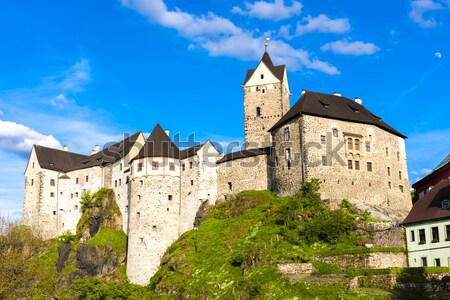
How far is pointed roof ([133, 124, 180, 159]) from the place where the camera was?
66.6m

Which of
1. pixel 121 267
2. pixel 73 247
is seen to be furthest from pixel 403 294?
pixel 73 247

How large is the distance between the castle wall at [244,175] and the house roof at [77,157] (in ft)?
51.9

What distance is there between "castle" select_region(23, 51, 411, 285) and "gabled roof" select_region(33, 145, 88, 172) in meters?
5.73

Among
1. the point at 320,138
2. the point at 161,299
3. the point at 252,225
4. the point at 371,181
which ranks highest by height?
the point at 320,138

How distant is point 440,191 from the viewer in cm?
4200

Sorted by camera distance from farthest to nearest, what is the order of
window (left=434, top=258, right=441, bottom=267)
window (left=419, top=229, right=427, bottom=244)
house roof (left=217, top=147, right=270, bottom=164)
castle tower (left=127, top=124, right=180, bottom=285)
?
house roof (left=217, top=147, right=270, bottom=164)
castle tower (left=127, top=124, right=180, bottom=285)
window (left=419, top=229, right=427, bottom=244)
window (left=434, top=258, right=441, bottom=267)

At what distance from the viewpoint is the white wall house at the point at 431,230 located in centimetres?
3947

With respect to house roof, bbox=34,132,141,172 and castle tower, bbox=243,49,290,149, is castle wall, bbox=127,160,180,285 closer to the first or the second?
house roof, bbox=34,132,141,172

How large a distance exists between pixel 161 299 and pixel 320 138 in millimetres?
22359

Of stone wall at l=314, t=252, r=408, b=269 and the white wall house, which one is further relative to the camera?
stone wall at l=314, t=252, r=408, b=269

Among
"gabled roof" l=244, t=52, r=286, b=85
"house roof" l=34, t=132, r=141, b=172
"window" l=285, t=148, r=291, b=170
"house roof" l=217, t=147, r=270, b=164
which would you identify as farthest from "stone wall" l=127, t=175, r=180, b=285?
"gabled roof" l=244, t=52, r=286, b=85

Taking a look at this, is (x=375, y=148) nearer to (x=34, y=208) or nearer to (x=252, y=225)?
(x=252, y=225)

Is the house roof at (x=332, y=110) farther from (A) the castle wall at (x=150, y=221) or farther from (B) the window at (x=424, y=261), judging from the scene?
(B) the window at (x=424, y=261)

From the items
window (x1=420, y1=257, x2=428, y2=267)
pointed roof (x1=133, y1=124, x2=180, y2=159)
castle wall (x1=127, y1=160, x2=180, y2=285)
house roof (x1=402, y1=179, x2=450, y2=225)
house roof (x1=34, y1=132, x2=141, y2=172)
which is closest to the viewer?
house roof (x1=402, y1=179, x2=450, y2=225)
